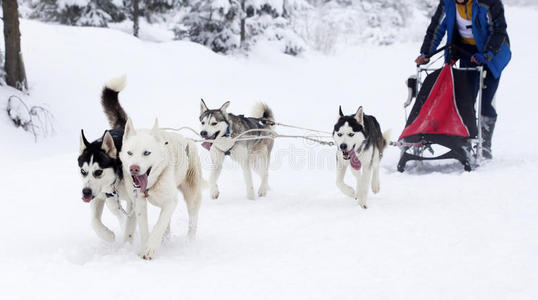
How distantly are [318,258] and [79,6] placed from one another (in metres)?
13.2

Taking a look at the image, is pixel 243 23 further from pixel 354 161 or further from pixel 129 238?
pixel 129 238

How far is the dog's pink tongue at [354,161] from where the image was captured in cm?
390

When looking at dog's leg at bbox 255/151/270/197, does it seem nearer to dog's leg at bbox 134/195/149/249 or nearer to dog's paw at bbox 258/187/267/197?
dog's paw at bbox 258/187/267/197

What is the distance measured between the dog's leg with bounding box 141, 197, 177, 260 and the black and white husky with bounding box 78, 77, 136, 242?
32 cm

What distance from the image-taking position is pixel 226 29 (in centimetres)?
1362

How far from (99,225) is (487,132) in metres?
4.52

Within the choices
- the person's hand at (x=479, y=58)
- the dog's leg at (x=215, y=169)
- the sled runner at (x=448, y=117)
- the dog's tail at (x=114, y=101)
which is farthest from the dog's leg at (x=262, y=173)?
the person's hand at (x=479, y=58)

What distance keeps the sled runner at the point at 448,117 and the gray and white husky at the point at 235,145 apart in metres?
1.52

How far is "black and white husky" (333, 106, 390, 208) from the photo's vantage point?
3.81 metres

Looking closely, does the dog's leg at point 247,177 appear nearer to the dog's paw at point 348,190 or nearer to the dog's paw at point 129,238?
the dog's paw at point 348,190

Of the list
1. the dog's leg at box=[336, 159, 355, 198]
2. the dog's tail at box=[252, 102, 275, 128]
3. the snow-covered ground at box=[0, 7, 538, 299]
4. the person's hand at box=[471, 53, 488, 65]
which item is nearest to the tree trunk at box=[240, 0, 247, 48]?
the snow-covered ground at box=[0, 7, 538, 299]

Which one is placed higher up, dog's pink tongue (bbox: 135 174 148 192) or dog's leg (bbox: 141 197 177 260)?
dog's pink tongue (bbox: 135 174 148 192)

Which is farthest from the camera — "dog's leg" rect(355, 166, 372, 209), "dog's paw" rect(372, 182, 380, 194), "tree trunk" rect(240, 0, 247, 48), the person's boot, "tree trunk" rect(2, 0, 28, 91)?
"tree trunk" rect(240, 0, 247, 48)

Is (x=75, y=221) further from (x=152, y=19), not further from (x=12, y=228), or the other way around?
(x=152, y=19)
